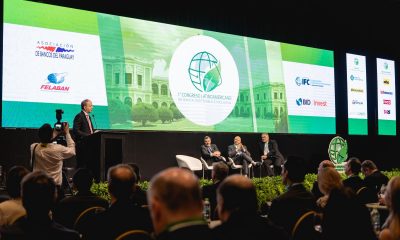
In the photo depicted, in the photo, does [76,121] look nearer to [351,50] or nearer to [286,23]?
[286,23]

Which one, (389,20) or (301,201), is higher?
(389,20)

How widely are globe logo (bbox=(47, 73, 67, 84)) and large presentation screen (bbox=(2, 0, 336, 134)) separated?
0.02 m

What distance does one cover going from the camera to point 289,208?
3.03 metres

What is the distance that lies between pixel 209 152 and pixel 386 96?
644 cm

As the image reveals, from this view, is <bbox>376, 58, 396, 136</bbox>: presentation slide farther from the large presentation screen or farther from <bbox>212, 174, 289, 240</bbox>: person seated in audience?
<bbox>212, 174, 289, 240</bbox>: person seated in audience

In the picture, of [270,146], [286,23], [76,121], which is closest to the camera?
[76,121]

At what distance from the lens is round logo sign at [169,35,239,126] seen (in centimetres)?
932

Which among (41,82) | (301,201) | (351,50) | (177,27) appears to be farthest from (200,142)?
(301,201)

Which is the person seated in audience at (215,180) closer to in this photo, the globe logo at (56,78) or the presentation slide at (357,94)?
the globe logo at (56,78)

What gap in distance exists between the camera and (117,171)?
2510 mm

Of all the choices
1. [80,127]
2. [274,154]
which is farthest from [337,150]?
[80,127]

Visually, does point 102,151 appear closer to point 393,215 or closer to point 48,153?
point 48,153

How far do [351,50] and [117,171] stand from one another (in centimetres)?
1176

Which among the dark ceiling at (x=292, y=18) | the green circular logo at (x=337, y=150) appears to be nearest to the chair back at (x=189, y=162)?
the dark ceiling at (x=292, y=18)
